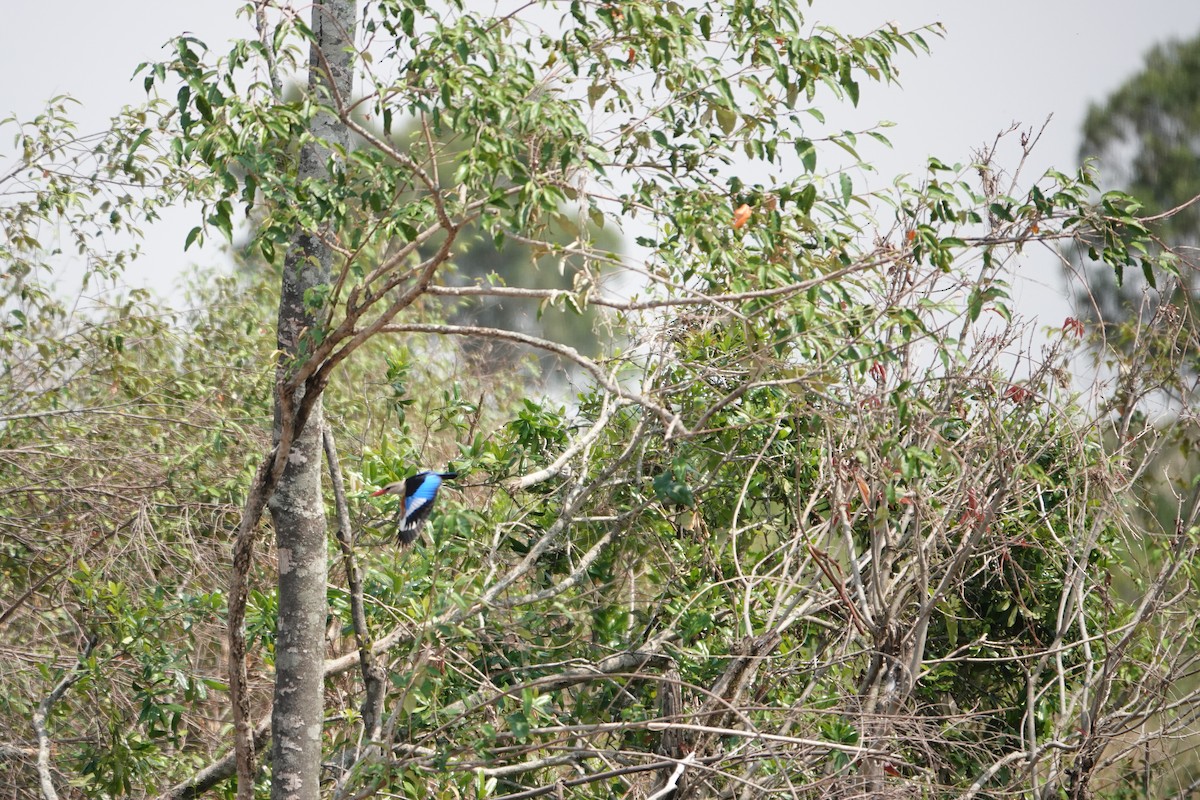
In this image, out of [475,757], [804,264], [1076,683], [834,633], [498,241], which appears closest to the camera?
[498,241]

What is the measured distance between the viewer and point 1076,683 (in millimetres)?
5219

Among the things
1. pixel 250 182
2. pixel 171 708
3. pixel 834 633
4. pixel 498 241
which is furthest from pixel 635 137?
pixel 171 708

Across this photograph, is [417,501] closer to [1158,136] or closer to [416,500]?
[416,500]

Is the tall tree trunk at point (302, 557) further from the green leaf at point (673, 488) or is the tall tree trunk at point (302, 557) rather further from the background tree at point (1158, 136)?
the background tree at point (1158, 136)

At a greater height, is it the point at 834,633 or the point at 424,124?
the point at 424,124

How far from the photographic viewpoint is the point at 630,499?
15.9ft

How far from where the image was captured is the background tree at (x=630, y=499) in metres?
3.38

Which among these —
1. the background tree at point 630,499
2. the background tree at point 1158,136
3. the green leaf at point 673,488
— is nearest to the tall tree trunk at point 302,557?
the background tree at point 630,499

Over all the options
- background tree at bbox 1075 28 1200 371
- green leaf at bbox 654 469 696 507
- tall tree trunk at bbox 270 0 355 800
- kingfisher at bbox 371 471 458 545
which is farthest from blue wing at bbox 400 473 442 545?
background tree at bbox 1075 28 1200 371

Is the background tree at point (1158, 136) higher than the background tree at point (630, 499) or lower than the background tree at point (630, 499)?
higher

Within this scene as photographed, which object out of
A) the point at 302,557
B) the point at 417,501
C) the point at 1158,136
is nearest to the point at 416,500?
the point at 417,501

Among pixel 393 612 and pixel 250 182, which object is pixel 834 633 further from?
pixel 250 182

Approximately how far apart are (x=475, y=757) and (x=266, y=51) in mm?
2343

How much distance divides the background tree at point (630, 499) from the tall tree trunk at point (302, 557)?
0.02 metres
